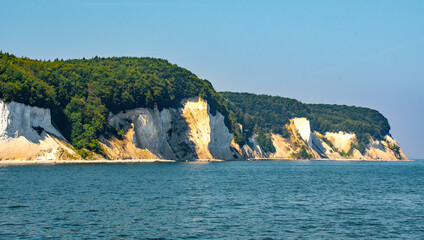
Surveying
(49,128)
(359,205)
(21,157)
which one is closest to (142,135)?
(49,128)

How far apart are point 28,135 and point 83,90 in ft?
87.8

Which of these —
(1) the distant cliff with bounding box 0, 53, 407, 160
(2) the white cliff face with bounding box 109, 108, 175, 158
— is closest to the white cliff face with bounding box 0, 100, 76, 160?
(1) the distant cliff with bounding box 0, 53, 407, 160

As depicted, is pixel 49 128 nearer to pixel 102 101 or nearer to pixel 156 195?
pixel 102 101

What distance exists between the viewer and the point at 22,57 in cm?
12669

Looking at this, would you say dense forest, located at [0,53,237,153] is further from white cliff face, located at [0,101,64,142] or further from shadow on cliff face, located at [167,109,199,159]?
shadow on cliff face, located at [167,109,199,159]

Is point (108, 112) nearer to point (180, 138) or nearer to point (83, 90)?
point (83, 90)

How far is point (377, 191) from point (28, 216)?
43285 mm

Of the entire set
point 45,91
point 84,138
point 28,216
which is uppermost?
point 45,91

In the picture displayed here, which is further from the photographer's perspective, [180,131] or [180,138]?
[180,131]

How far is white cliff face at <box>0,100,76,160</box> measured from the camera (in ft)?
321

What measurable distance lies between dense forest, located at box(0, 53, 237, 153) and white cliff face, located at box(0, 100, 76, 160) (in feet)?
6.85

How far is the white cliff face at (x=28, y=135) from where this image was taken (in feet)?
321

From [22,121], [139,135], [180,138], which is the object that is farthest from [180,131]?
[22,121]

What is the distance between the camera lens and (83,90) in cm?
12562
